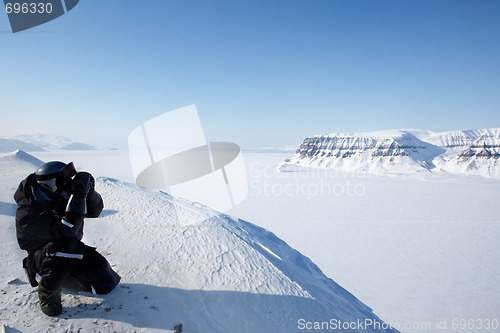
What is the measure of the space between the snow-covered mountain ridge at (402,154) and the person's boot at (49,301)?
8464 centimetres

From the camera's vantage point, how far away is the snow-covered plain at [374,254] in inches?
95.8

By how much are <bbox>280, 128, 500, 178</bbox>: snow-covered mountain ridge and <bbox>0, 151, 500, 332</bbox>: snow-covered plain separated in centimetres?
3411

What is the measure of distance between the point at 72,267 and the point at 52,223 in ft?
1.63

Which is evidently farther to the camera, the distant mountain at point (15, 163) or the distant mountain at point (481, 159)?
the distant mountain at point (481, 159)

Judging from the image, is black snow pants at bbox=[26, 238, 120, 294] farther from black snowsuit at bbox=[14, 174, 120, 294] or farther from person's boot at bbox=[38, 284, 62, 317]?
person's boot at bbox=[38, 284, 62, 317]

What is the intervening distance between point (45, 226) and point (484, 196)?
64.8 meters

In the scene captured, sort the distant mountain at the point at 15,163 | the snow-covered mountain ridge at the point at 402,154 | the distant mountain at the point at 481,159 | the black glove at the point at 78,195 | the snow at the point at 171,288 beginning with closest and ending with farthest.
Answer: the black glove at the point at 78,195, the snow at the point at 171,288, the distant mountain at the point at 15,163, the distant mountain at the point at 481,159, the snow-covered mountain ridge at the point at 402,154

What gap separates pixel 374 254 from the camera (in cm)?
1833

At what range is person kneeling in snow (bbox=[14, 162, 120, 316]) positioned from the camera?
1932mm

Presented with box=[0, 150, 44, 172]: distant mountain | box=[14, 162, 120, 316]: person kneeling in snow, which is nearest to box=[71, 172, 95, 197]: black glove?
box=[14, 162, 120, 316]: person kneeling in snow

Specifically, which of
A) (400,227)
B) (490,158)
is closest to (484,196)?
(400,227)

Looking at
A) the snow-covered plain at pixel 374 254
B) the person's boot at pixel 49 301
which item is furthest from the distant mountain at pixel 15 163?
the person's boot at pixel 49 301

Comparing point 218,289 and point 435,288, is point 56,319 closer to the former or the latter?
point 218,289

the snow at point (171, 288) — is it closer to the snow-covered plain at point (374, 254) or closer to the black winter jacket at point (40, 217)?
the snow-covered plain at point (374, 254)
